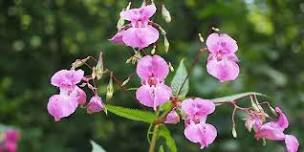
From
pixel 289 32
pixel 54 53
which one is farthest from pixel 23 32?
pixel 289 32

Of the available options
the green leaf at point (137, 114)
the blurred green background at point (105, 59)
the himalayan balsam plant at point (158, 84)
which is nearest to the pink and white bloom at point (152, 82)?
the himalayan balsam plant at point (158, 84)

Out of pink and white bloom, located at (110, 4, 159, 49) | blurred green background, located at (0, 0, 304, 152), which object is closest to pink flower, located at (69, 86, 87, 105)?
pink and white bloom, located at (110, 4, 159, 49)

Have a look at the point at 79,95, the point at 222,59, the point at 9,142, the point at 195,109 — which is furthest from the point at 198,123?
the point at 9,142

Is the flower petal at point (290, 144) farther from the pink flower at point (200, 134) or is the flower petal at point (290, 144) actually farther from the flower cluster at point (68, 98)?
the flower cluster at point (68, 98)

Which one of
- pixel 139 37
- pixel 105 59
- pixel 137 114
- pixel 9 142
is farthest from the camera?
pixel 105 59

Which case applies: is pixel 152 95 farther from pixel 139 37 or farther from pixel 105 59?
pixel 105 59

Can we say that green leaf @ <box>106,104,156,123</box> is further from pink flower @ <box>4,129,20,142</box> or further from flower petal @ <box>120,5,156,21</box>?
pink flower @ <box>4,129,20,142</box>
